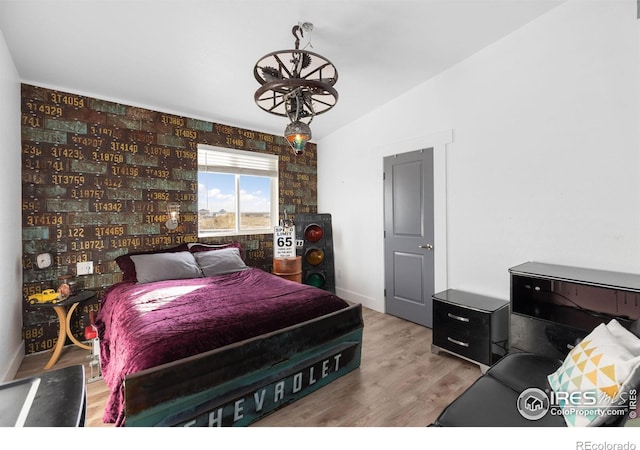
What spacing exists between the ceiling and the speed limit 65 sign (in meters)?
1.76

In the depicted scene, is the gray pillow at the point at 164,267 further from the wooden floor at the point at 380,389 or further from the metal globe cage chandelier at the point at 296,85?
the metal globe cage chandelier at the point at 296,85

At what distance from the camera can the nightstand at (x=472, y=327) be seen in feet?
7.61

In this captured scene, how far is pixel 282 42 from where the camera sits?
227cm

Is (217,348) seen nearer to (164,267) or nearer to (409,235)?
(164,267)

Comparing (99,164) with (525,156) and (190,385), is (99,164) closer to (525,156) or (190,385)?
(190,385)

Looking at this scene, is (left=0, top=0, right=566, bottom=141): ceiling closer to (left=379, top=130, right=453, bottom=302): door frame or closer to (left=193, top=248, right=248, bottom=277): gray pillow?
(left=379, top=130, right=453, bottom=302): door frame

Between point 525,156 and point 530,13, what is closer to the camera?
point 530,13

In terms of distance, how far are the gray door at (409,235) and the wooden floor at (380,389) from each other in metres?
0.51

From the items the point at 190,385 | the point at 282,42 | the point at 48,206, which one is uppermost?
the point at 282,42

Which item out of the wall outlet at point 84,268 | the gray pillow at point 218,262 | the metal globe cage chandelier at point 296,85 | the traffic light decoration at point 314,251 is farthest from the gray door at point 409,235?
the wall outlet at point 84,268

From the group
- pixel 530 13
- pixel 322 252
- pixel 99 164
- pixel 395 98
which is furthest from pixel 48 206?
pixel 530 13

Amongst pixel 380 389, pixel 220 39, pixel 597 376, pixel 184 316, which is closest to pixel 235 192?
pixel 220 39

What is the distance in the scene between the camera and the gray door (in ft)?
10.5

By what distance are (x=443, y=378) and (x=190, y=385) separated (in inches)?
74.7
